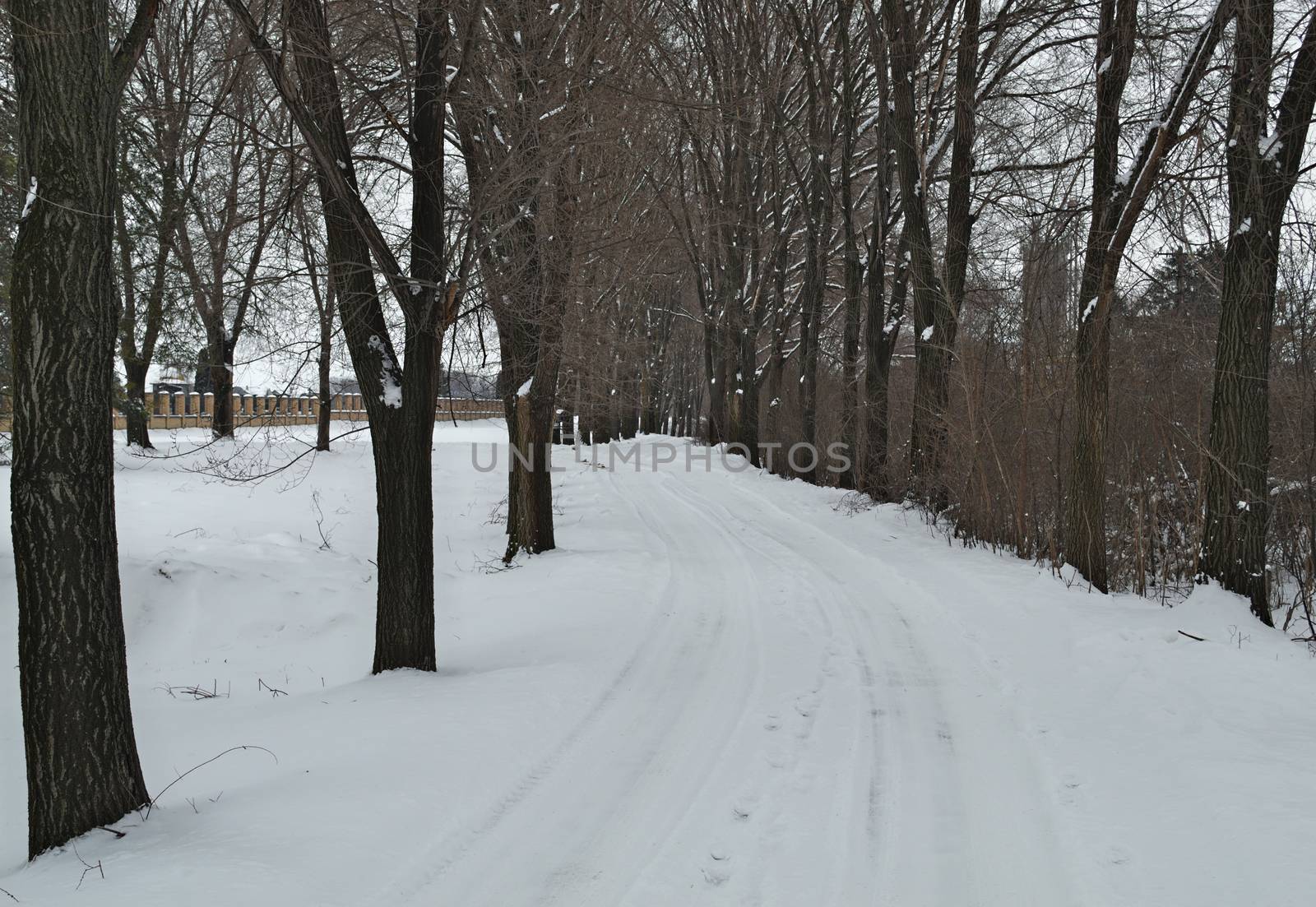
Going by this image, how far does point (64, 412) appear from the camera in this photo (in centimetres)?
356

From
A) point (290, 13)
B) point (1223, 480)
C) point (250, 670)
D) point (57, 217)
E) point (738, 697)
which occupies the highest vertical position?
point (290, 13)

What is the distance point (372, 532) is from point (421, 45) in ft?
33.0

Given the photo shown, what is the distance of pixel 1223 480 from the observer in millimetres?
7656

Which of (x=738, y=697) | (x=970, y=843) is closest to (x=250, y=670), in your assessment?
(x=738, y=697)

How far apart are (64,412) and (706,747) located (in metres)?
3.78

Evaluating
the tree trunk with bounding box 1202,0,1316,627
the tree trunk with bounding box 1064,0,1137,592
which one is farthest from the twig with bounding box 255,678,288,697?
the tree trunk with bounding box 1202,0,1316,627

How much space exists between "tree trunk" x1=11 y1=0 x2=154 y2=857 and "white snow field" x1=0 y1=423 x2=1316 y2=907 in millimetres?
437

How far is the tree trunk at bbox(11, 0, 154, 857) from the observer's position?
3.53m

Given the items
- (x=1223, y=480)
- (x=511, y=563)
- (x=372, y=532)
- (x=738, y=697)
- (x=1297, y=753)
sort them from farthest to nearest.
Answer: (x=372, y=532)
(x=511, y=563)
(x=1223, y=480)
(x=738, y=697)
(x=1297, y=753)

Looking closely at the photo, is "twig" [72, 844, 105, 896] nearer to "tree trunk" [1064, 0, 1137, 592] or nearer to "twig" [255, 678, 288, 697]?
"twig" [255, 678, 288, 697]

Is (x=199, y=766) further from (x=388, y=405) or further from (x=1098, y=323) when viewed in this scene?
(x=1098, y=323)

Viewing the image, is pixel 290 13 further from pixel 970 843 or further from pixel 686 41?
pixel 686 41

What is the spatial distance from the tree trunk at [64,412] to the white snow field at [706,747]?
0.44 metres

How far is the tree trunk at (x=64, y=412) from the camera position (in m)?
3.53
